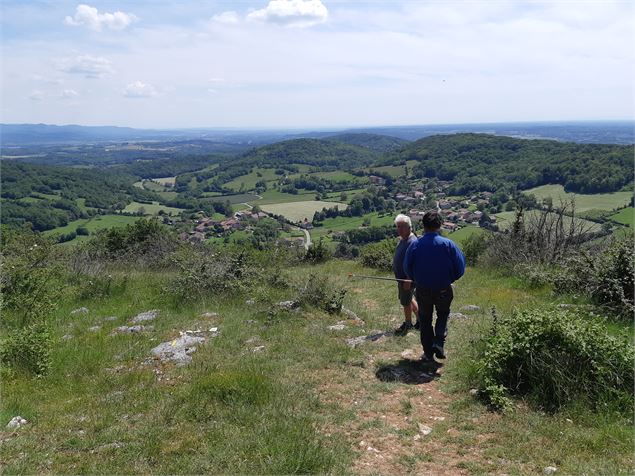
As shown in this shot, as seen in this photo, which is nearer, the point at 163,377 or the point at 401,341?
the point at 163,377

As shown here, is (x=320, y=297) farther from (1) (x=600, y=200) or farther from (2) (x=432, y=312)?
(1) (x=600, y=200)

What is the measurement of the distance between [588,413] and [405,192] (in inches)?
2955

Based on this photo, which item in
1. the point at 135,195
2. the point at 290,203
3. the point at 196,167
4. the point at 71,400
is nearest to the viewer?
the point at 71,400

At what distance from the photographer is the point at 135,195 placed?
326 feet

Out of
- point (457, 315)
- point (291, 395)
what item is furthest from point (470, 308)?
point (291, 395)

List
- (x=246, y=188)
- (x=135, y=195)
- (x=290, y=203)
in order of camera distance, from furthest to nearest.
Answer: (x=246, y=188) → (x=135, y=195) → (x=290, y=203)

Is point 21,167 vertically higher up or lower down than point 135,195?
higher up

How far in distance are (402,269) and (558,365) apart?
2.96 metres

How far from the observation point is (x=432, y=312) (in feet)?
19.2

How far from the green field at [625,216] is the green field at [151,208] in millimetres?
66282

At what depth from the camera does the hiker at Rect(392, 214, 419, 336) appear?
6.91m

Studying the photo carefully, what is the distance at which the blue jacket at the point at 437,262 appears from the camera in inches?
225

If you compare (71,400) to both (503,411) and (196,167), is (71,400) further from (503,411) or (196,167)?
(196,167)

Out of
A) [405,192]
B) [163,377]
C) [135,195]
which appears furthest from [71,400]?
[135,195]
